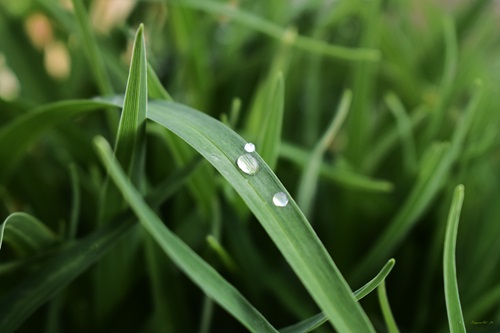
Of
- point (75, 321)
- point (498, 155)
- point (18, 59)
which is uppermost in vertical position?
point (18, 59)

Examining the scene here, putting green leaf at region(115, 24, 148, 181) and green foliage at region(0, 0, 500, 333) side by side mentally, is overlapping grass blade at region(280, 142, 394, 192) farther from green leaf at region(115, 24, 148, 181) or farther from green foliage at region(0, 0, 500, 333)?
green leaf at region(115, 24, 148, 181)

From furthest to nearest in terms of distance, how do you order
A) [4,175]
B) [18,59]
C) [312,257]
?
[18,59]
[4,175]
[312,257]

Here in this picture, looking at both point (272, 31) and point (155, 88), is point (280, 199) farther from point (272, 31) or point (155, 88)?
point (272, 31)

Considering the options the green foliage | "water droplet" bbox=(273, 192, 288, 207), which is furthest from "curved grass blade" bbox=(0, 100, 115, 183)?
"water droplet" bbox=(273, 192, 288, 207)

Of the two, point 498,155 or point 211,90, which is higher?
point 211,90

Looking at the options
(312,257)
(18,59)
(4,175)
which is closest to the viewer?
(312,257)

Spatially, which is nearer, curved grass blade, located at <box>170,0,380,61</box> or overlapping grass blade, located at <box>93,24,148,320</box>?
overlapping grass blade, located at <box>93,24,148,320</box>

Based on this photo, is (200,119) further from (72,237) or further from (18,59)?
(18,59)

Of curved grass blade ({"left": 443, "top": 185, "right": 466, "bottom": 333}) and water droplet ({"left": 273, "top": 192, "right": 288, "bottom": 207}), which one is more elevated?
water droplet ({"left": 273, "top": 192, "right": 288, "bottom": 207})

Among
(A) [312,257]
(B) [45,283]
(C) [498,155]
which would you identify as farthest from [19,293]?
(C) [498,155]

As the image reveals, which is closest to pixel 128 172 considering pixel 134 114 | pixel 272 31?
pixel 134 114
